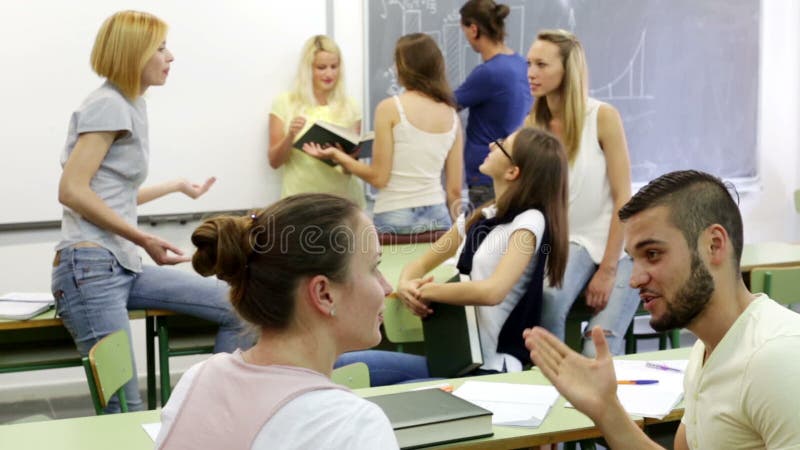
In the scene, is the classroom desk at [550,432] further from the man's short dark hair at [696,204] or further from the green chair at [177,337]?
the green chair at [177,337]

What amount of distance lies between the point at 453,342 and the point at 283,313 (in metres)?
1.46

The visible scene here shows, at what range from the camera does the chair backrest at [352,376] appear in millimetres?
2557

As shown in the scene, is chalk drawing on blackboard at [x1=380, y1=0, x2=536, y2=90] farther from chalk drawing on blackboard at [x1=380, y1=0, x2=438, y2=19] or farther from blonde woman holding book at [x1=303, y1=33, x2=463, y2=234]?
blonde woman holding book at [x1=303, y1=33, x2=463, y2=234]

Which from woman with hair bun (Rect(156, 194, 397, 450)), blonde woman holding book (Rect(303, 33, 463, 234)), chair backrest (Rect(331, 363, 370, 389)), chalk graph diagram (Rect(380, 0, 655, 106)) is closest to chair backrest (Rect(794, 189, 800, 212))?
chalk graph diagram (Rect(380, 0, 655, 106))

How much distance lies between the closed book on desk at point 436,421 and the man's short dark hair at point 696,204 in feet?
1.91

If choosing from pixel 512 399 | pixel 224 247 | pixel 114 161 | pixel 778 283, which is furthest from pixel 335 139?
pixel 224 247

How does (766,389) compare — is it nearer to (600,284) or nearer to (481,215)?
(481,215)

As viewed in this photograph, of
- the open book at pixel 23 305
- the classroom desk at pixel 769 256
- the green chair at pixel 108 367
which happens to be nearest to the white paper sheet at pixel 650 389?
the green chair at pixel 108 367

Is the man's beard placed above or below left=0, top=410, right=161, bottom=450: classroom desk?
above

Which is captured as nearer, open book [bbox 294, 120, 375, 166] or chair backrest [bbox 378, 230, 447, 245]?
chair backrest [bbox 378, 230, 447, 245]

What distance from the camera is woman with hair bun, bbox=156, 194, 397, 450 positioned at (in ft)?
4.38

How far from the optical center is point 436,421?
200cm

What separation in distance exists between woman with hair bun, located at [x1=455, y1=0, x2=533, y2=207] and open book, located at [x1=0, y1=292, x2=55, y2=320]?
1.96 m

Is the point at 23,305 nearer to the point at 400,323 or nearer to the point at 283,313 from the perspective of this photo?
the point at 400,323
